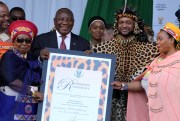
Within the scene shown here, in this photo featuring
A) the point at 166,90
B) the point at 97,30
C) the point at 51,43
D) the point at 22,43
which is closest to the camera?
the point at 166,90

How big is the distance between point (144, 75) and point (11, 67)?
1.55 meters

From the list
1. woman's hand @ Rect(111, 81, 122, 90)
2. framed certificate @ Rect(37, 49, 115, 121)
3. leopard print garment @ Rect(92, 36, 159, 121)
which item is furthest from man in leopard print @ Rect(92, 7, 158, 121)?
framed certificate @ Rect(37, 49, 115, 121)

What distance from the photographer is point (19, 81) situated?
19.1ft

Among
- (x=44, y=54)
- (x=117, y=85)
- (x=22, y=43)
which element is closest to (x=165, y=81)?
(x=117, y=85)

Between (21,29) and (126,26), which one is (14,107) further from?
(126,26)

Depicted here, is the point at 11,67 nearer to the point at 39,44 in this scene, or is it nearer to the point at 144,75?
the point at 39,44

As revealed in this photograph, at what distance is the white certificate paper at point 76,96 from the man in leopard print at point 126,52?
1.38 ft

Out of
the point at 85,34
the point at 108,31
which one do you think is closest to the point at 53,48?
the point at 108,31

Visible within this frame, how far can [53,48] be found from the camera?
19.7 ft

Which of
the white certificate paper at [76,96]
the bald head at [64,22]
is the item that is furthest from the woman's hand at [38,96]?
the bald head at [64,22]

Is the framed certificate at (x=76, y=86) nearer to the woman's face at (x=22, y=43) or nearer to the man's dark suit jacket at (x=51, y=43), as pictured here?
the woman's face at (x=22, y=43)

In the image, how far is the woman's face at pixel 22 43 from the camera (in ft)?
19.5

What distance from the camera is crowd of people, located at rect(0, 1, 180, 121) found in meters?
5.80

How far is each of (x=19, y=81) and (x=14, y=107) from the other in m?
0.30
